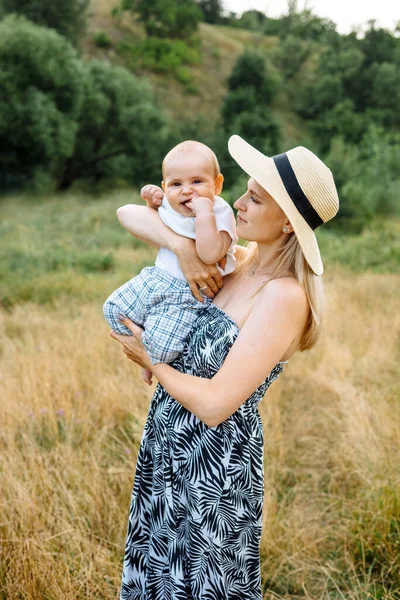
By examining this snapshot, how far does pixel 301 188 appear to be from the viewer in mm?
1704

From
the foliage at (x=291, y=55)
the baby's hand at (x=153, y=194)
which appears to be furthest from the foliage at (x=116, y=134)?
the baby's hand at (x=153, y=194)

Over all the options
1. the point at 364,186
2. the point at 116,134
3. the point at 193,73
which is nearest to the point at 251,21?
the point at 193,73

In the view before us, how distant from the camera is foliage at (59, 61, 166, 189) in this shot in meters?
21.6

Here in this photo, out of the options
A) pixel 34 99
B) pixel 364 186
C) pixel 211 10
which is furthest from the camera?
pixel 211 10

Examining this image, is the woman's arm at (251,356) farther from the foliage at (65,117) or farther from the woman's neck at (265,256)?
the foliage at (65,117)

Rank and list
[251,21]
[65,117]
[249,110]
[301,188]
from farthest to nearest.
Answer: [251,21]
[249,110]
[65,117]
[301,188]

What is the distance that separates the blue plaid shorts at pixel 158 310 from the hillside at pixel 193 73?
1022 inches

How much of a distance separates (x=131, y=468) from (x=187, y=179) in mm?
2002

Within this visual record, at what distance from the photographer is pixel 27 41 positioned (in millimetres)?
18234

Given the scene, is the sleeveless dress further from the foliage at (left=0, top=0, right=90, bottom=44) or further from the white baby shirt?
the foliage at (left=0, top=0, right=90, bottom=44)

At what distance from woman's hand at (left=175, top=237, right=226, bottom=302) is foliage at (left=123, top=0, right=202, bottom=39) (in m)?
→ 38.2

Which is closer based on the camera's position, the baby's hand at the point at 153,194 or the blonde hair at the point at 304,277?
the blonde hair at the point at 304,277

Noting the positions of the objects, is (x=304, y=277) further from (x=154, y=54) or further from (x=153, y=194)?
(x=154, y=54)

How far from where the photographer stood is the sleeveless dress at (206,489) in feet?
5.74
